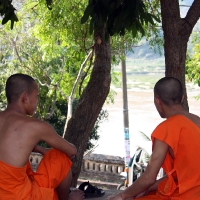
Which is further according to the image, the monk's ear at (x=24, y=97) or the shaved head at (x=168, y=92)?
the monk's ear at (x=24, y=97)

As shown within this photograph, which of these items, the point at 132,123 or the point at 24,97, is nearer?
the point at 24,97

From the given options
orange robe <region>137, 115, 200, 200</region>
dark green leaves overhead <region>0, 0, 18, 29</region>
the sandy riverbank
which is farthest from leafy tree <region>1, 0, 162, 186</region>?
the sandy riverbank

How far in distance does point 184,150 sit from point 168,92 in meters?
0.42

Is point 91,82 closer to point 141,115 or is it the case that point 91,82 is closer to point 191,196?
point 191,196

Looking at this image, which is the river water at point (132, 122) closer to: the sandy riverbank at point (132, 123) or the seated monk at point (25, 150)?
the sandy riverbank at point (132, 123)

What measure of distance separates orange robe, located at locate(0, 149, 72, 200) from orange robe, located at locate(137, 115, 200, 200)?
0.81m

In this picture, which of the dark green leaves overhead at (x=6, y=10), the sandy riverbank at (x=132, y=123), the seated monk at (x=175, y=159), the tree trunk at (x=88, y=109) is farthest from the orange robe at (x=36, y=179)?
the sandy riverbank at (x=132, y=123)

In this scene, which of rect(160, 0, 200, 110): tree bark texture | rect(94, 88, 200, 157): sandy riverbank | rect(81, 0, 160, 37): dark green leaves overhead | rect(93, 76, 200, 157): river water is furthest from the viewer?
rect(94, 88, 200, 157): sandy riverbank

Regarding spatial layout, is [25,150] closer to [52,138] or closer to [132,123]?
[52,138]

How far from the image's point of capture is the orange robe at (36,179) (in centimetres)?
358

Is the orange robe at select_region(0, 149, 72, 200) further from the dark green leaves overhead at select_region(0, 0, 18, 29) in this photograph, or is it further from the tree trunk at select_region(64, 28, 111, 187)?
the tree trunk at select_region(64, 28, 111, 187)

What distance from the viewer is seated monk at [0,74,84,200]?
3580mm

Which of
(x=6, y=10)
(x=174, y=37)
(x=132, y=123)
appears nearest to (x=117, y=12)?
(x=174, y=37)

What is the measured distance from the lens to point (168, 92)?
3.53m
